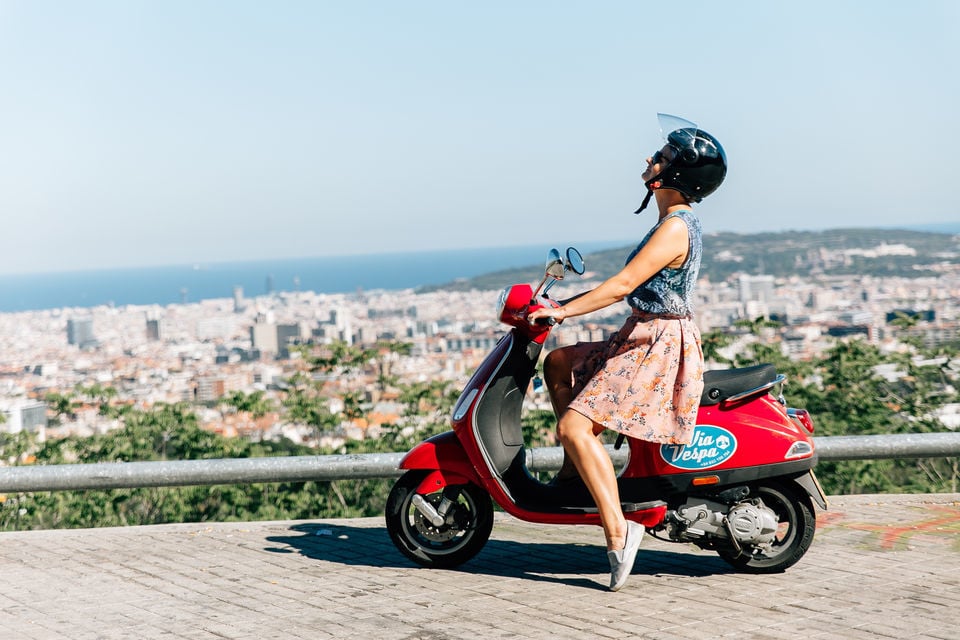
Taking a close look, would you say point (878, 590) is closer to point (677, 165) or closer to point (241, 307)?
point (677, 165)

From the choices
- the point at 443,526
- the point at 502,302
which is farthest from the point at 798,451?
the point at 443,526

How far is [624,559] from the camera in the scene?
4.80 meters

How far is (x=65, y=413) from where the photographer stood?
10062mm

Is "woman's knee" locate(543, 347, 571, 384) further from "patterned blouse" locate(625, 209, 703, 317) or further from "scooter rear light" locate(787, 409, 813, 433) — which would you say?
"scooter rear light" locate(787, 409, 813, 433)

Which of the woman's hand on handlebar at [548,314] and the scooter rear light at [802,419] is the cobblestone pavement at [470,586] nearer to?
the scooter rear light at [802,419]

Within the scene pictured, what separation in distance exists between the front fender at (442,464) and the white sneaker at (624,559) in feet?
2.35

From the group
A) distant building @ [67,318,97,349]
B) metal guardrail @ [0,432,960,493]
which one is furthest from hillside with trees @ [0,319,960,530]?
distant building @ [67,318,97,349]

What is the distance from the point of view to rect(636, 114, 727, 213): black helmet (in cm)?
479

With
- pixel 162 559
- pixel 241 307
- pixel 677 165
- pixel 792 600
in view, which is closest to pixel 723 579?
pixel 792 600

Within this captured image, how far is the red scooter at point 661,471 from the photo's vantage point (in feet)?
16.0

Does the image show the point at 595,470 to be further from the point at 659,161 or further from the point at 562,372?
the point at 659,161

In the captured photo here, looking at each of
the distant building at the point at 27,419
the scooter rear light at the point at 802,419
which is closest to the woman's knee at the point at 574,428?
the scooter rear light at the point at 802,419

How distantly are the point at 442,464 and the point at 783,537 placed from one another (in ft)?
4.85

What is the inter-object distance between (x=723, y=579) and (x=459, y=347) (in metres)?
15.6
